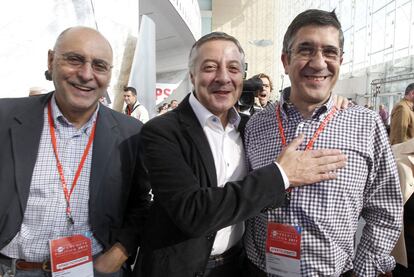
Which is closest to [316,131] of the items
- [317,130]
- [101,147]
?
[317,130]

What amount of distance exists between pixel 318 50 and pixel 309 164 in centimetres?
43

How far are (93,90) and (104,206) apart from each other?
18.7 inches

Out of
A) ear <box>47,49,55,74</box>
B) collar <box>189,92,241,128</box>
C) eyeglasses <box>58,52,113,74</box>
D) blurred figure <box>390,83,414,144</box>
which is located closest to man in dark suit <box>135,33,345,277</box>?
collar <box>189,92,241,128</box>

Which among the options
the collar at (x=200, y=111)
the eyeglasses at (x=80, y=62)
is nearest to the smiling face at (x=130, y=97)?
the eyeglasses at (x=80, y=62)

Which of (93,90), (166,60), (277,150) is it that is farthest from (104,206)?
(166,60)

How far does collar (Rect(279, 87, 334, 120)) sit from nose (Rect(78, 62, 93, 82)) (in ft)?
2.55

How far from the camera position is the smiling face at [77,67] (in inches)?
53.2

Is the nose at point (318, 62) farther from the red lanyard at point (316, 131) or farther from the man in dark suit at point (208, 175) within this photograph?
the man in dark suit at point (208, 175)

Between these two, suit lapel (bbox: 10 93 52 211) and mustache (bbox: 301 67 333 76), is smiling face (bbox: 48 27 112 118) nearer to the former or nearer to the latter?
suit lapel (bbox: 10 93 52 211)

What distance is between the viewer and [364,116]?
1256 mm

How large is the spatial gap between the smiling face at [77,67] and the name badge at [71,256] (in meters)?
0.52

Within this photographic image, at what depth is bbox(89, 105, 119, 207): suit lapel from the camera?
1.37m

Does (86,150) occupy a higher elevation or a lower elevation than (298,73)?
lower

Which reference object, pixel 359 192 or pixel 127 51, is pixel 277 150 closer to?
pixel 359 192
